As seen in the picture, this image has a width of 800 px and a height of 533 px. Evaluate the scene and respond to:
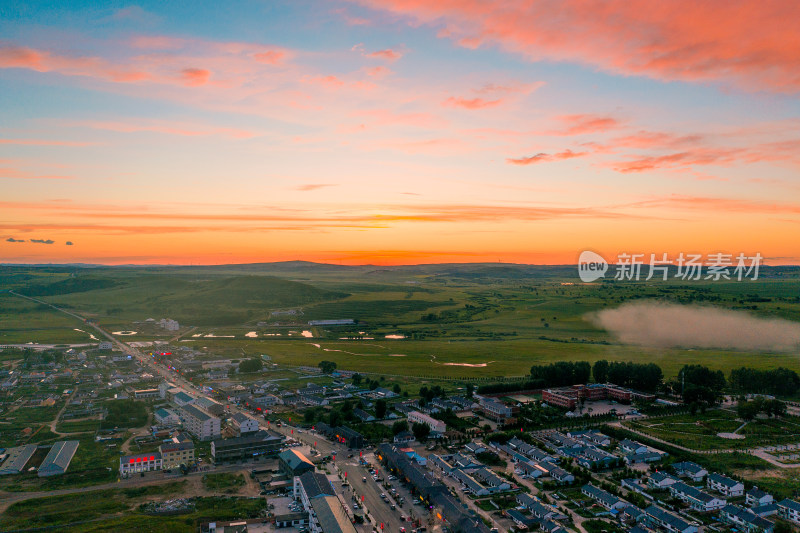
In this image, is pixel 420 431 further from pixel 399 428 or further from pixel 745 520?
pixel 745 520

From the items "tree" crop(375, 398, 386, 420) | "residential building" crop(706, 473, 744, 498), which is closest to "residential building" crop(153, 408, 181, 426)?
"tree" crop(375, 398, 386, 420)

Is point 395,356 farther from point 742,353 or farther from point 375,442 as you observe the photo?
point 742,353

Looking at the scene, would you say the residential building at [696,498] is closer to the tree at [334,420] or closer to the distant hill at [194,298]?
the tree at [334,420]

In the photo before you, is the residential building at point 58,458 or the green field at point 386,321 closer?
the residential building at point 58,458

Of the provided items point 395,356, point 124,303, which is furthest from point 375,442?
point 124,303

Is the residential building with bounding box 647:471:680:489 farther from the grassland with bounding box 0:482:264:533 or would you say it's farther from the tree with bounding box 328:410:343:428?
the grassland with bounding box 0:482:264:533

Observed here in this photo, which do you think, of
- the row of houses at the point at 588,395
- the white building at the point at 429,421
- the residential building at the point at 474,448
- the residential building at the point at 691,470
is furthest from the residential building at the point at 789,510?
the white building at the point at 429,421
